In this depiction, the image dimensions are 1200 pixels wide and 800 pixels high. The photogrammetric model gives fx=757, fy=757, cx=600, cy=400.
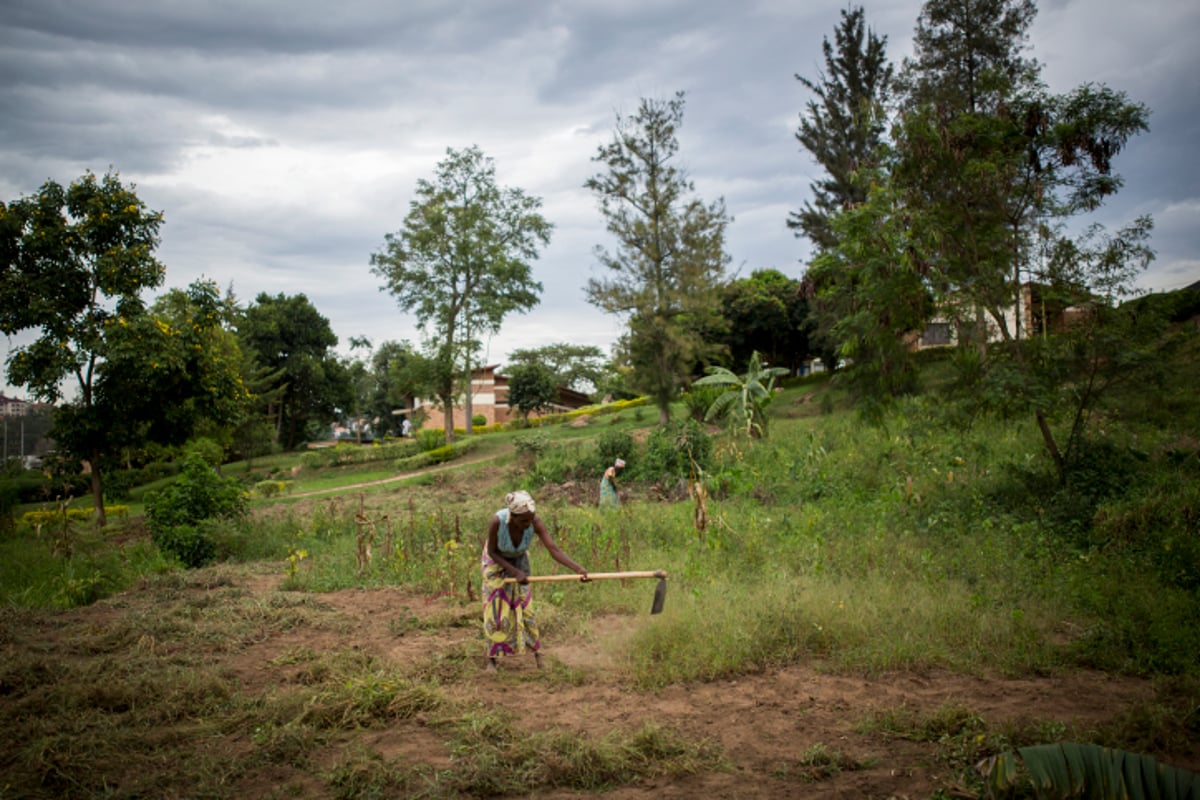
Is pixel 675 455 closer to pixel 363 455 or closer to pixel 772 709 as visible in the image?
pixel 772 709

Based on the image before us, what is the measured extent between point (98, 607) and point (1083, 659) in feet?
31.1

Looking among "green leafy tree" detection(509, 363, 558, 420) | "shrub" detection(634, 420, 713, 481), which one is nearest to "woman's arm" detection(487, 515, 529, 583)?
"shrub" detection(634, 420, 713, 481)

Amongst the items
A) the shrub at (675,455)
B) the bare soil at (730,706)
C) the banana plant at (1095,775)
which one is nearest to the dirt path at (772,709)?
the bare soil at (730,706)

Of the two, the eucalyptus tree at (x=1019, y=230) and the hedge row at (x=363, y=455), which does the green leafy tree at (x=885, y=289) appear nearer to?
the eucalyptus tree at (x=1019, y=230)

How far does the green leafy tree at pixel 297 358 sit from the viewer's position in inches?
1491

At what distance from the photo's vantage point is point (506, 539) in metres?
6.05

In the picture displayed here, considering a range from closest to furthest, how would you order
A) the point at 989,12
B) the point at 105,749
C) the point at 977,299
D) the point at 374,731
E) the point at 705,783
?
the point at 705,783
the point at 105,749
the point at 374,731
the point at 977,299
the point at 989,12

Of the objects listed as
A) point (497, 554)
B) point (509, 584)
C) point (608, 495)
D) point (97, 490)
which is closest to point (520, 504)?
point (497, 554)

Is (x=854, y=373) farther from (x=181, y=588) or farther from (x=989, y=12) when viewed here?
(x=989, y=12)

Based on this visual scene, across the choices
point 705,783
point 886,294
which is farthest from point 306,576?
point 886,294

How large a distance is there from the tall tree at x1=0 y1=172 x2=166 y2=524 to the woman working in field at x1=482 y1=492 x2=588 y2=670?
1250 cm

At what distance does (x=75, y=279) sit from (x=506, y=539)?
45.4ft

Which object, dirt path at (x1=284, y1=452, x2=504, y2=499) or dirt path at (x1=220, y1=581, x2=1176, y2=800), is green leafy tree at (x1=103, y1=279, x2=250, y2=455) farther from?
dirt path at (x1=220, y1=581, x2=1176, y2=800)

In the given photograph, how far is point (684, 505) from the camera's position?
12.2m
